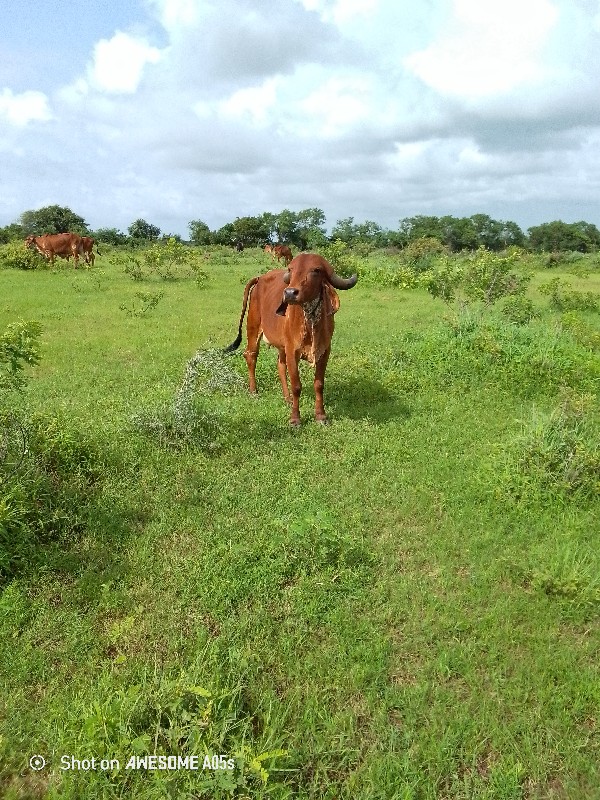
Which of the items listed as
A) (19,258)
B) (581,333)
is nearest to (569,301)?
(581,333)

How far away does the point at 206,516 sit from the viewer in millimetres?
4477

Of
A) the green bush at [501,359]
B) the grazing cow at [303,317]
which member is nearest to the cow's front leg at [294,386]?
the grazing cow at [303,317]

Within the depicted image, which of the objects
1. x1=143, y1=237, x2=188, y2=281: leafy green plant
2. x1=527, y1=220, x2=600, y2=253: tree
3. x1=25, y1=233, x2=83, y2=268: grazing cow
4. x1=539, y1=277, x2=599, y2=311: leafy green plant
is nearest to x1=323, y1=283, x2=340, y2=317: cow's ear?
x1=539, y1=277, x2=599, y2=311: leafy green plant

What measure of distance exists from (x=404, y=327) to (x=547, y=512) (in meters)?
7.67

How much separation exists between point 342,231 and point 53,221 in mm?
23436

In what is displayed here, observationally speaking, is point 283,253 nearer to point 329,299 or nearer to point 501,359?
point 501,359

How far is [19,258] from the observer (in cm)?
2048

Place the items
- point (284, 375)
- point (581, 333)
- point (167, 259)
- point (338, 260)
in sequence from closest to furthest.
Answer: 1. point (284, 375)
2. point (581, 333)
3. point (338, 260)
4. point (167, 259)

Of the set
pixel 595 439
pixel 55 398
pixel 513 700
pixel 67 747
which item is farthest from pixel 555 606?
pixel 55 398

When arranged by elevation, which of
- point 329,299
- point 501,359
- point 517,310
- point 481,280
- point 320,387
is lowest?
point 320,387

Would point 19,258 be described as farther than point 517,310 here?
Yes

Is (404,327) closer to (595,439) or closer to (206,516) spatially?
(595,439)

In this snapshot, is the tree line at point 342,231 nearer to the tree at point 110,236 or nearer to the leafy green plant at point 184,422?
the tree at point 110,236

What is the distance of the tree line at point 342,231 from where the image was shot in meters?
44.0
